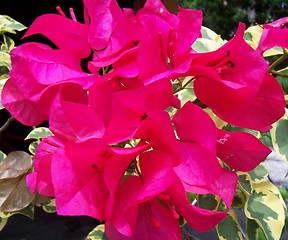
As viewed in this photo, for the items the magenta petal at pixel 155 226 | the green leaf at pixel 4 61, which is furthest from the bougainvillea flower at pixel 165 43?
the green leaf at pixel 4 61

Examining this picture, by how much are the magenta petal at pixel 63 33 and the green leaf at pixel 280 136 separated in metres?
0.30

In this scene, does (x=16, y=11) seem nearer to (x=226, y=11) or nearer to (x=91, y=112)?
(x=91, y=112)

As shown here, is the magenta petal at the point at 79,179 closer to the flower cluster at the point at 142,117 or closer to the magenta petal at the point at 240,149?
the flower cluster at the point at 142,117

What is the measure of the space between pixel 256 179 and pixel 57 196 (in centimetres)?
36

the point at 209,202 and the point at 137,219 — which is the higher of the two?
the point at 137,219

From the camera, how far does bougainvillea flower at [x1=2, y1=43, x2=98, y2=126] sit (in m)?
0.37

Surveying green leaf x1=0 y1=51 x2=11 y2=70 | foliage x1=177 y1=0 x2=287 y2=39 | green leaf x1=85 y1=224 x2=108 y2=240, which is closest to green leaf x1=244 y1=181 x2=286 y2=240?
green leaf x1=85 y1=224 x2=108 y2=240

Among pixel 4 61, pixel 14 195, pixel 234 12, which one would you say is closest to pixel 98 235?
pixel 14 195

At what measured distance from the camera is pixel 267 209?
1.94ft

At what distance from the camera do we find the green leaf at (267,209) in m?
0.56

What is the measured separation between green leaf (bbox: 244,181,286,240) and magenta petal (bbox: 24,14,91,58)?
0.31m

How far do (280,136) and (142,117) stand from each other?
323mm

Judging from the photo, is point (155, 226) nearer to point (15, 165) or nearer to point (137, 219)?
point (137, 219)

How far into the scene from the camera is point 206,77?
37cm
